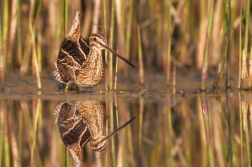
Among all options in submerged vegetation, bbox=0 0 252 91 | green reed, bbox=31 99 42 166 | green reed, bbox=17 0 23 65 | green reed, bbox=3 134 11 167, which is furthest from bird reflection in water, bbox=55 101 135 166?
green reed, bbox=17 0 23 65

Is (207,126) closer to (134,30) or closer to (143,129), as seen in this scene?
(143,129)

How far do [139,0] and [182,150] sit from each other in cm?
440

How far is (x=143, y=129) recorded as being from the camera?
5.87 m

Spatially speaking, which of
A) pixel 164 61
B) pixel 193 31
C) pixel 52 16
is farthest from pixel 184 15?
pixel 52 16

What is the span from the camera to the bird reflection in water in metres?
5.11

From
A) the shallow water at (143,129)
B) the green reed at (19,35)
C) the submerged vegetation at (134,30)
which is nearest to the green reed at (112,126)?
the shallow water at (143,129)

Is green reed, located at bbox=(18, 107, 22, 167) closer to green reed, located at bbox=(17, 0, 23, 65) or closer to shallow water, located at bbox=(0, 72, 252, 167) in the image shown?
shallow water, located at bbox=(0, 72, 252, 167)

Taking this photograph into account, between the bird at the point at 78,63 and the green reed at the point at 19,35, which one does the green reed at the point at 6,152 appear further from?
the green reed at the point at 19,35

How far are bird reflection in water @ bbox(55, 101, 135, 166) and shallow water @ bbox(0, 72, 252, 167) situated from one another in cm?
5

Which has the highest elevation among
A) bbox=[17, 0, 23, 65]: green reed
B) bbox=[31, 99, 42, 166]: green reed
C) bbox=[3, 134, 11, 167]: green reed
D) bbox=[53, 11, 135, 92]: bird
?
bbox=[17, 0, 23, 65]: green reed

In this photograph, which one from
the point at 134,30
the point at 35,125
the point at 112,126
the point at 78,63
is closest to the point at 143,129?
the point at 112,126

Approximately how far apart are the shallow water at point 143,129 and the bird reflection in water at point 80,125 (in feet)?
0.16

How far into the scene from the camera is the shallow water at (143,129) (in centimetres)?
489

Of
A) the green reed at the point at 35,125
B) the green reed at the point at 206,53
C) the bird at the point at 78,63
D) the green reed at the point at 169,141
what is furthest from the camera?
the bird at the point at 78,63
